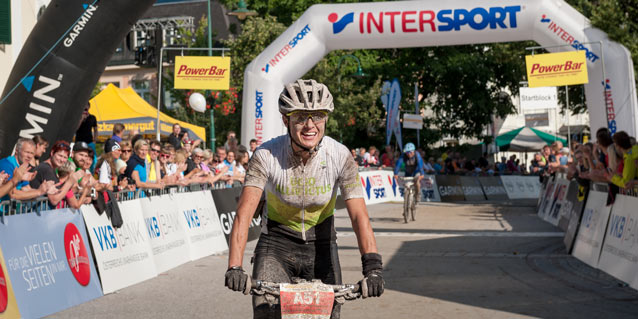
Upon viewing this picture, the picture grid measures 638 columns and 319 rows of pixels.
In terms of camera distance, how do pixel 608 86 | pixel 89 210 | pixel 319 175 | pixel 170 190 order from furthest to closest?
1. pixel 608 86
2. pixel 170 190
3. pixel 89 210
4. pixel 319 175

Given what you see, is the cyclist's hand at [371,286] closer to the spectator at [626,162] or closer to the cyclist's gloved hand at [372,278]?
the cyclist's gloved hand at [372,278]

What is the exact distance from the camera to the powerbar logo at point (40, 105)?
11648mm

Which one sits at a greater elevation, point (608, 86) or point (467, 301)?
point (608, 86)

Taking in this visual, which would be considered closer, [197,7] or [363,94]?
[363,94]

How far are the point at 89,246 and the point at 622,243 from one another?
6653mm

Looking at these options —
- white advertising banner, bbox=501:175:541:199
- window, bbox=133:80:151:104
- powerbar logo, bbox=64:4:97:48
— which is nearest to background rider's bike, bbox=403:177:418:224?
powerbar logo, bbox=64:4:97:48

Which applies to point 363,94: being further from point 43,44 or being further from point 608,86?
point 43,44

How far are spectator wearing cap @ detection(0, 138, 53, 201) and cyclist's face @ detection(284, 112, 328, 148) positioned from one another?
4.82m

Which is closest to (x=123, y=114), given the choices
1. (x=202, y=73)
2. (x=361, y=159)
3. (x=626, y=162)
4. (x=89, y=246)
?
(x=202, y=73)

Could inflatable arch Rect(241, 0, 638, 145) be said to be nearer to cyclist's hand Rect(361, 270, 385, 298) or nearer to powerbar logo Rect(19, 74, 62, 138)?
powerbar logo Rect(19, 74, 62, 138)

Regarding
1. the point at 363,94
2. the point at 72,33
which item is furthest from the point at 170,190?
the point at 363,94

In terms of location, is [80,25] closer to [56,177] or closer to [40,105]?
[40,105]

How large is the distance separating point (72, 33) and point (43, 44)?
0.43 metres

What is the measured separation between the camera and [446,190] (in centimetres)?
3409
